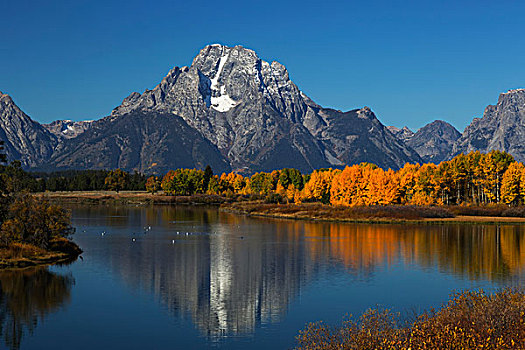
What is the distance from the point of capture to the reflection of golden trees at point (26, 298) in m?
36.2

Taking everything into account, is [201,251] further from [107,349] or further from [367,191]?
[367,191]

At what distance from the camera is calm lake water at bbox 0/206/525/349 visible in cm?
3622

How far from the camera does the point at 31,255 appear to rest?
59.0 m

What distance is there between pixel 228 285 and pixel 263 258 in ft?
58.9

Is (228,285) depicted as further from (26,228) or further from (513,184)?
(513,184)

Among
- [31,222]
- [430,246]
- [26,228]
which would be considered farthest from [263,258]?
[26,228]

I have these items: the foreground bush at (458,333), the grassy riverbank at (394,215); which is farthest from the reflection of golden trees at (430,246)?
the foreground bush at (458,333)

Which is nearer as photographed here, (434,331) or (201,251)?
(434,331)

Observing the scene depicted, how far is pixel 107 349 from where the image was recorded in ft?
107

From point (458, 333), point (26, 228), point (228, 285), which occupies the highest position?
point (26, 228)

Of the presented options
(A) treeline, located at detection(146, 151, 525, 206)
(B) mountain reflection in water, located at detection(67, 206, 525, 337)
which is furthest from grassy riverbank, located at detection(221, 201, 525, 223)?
(B) mountain reflection in water, located at detection(67, 206, 525, 337)

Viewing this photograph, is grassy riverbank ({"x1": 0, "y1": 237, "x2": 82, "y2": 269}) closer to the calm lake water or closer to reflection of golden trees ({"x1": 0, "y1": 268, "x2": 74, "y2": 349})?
reflection of golden trees ({"x1": 0, "y1": 268, "x2": 74, "y2": 349})

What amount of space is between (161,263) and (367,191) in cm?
9667

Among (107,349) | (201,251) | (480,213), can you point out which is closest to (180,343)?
(107,349)
